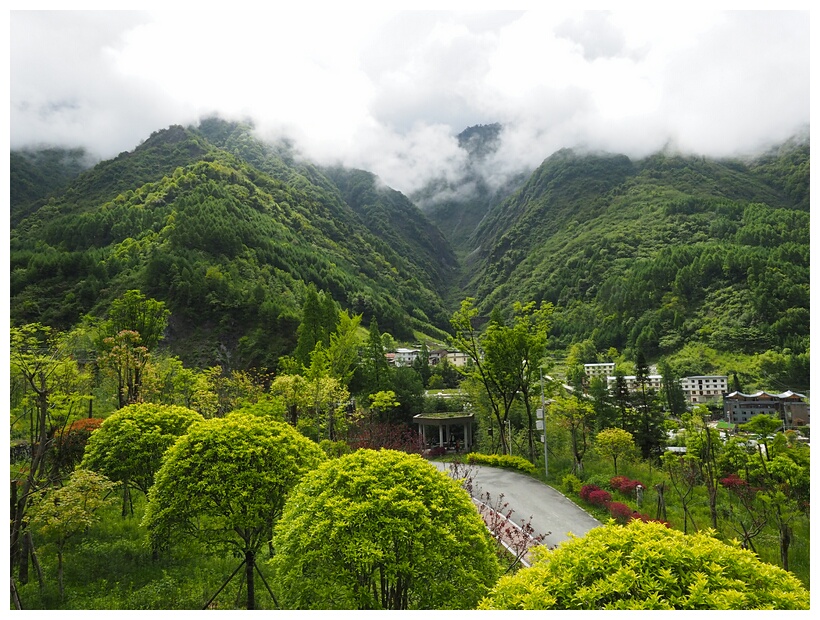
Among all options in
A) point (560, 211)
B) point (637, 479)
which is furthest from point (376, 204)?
point (637, 479)

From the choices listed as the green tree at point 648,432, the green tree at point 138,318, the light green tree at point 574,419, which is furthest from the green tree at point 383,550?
the green tree at point 648,432

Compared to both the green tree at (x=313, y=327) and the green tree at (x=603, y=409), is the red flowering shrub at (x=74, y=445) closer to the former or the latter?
the green tree at (x=313, y=327)

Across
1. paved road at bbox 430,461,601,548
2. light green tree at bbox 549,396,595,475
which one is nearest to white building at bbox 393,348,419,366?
light green tree at bbox 549,396,595,475

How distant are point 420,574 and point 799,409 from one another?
4764cm

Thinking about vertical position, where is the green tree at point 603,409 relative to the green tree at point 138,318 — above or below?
below

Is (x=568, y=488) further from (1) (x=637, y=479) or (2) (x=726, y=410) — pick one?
(2) (x=726, y=410)

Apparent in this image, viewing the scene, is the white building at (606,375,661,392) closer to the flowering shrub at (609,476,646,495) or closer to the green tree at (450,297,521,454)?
the green tree at (450,297,521,454)

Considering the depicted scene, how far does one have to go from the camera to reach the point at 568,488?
15.5 m

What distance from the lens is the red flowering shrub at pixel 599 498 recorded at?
13.3m

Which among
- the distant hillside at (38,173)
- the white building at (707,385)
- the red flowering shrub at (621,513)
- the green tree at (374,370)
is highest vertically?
the distant hillside at (38,173)

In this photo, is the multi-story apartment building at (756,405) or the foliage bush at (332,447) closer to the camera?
the foliage bush at (332,447)

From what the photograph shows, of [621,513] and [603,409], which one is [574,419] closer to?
[603,409]

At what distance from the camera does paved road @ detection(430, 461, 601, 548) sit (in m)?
12.0

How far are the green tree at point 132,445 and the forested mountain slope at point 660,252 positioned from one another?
218 feet
